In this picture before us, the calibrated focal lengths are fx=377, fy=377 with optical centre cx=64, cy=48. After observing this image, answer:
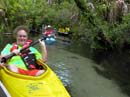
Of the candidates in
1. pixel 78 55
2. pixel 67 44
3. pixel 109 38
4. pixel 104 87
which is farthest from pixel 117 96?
pixel 67 44

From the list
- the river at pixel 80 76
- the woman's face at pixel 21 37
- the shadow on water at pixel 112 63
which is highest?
the woman's face at pixel 21 37

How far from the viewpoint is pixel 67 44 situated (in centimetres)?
1731

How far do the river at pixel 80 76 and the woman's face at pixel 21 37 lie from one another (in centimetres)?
191

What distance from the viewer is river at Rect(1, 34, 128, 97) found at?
8078mm

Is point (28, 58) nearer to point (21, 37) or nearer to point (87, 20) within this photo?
point (21, 37)

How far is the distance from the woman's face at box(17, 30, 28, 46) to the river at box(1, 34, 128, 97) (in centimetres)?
191

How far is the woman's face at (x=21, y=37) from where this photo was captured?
248 inches

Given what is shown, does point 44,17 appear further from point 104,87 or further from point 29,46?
point 29,46

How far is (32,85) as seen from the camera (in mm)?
5578

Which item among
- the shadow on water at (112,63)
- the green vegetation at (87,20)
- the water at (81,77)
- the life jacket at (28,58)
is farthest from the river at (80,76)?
the life jacket at (28,58)

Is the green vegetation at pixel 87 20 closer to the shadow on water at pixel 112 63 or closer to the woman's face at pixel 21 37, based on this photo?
the shadow on water at pixel 112 63

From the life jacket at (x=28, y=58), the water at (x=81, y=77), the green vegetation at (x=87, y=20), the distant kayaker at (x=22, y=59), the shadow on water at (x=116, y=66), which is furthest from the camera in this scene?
the green vegetation at (x=87, y=20)

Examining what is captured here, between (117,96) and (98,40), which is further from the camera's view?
(98,40)

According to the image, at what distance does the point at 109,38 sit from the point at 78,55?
6.20 feet
